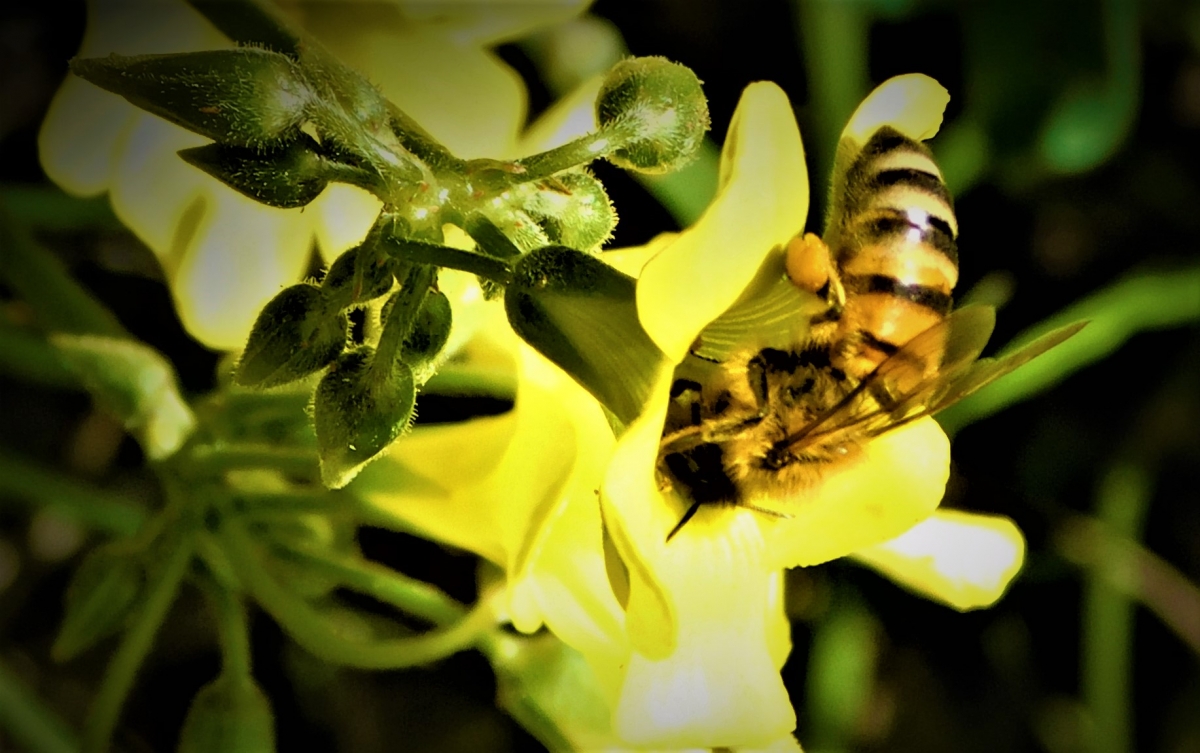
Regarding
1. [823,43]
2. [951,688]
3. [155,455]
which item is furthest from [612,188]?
[951,688]

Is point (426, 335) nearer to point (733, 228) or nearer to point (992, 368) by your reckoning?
point (733, 228)

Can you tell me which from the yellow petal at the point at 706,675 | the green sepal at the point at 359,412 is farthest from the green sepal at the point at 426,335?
the yellow petal at the point at 706,675

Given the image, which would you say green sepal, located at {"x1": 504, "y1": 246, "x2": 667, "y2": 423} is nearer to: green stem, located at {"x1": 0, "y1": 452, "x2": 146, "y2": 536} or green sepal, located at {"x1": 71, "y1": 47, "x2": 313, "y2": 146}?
green sepal, located at {"x1": 71, "y1": 47, "x2": 313, "y2": 146}

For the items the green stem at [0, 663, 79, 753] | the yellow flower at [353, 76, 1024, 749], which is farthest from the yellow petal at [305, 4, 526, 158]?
the green stem at [0, 663, 79, 753]

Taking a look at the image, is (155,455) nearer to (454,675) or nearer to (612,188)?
(612,188)

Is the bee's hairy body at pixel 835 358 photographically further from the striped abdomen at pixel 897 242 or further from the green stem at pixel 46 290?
the green stem at pixel 46 290

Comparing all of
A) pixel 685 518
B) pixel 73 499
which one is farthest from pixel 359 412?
pixel 73 499
